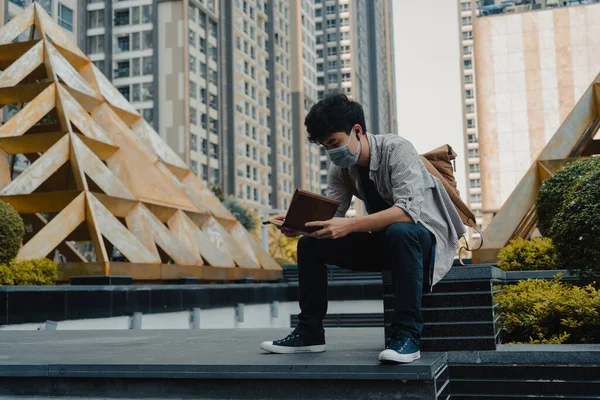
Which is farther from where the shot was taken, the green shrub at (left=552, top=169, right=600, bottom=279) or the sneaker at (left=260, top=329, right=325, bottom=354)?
the green shrub at (left=552, top=169, right=600, bottom=279)

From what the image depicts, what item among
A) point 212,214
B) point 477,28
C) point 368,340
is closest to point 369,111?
point 477,28

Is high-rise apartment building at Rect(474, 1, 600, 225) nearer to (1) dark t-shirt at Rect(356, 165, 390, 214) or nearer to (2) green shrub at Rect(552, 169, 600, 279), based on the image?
(2) green shrub at Rect(552, 169, 600, 279)

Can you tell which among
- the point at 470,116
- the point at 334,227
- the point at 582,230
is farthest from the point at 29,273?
the point at 470,116

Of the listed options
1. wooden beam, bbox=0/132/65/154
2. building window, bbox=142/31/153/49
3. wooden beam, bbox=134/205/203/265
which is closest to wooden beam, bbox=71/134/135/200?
wooden beam, bbox=0/132/65/154

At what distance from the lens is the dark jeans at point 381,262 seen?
375cm

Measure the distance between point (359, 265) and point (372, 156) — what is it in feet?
2.11

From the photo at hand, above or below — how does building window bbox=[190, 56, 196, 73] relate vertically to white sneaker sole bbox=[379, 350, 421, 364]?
above

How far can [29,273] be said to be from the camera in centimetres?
1282

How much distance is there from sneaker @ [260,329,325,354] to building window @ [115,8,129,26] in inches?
2440

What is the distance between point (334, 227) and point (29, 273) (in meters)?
10.4

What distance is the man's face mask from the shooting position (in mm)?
3980

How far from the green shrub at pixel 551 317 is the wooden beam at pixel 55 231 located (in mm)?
11720

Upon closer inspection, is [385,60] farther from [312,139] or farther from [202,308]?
[312,139]

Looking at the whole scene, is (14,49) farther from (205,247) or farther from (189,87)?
(189,87)
